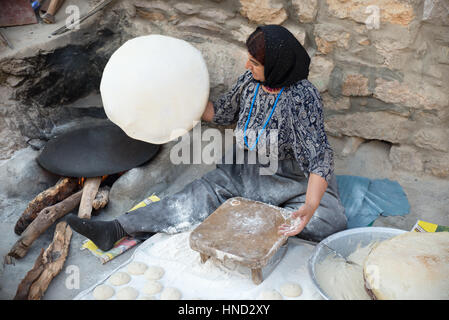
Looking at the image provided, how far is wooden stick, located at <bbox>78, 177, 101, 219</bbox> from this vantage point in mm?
2447

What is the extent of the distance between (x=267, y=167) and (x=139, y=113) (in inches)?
28.1

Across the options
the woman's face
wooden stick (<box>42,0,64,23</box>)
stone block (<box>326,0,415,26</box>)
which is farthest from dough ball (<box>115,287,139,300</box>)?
wooden stick (<box>42,0,64,23</box>)

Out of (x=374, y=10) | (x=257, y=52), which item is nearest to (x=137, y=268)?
(x=257, y=52)

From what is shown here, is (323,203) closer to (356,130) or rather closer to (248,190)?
(248,190)

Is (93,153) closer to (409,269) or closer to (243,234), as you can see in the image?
(243,234)

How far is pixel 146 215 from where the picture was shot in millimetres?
2297

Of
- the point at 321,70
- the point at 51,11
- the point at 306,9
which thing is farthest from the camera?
the point at 51,11

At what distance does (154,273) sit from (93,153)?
978 mm

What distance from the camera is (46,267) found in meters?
2.08

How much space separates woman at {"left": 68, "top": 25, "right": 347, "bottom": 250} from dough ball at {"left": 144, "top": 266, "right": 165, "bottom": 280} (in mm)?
281

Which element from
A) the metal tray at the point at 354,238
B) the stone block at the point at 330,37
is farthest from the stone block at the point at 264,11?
the metal tray at the point at 354,238

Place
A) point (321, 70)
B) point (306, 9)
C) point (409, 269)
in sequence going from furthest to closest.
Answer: point (321, 70)
point (306, 9)
point (409, 269)

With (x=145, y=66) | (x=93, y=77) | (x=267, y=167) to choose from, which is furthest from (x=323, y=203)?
(x=93, y=77)

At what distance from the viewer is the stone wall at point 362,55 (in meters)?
2.32
